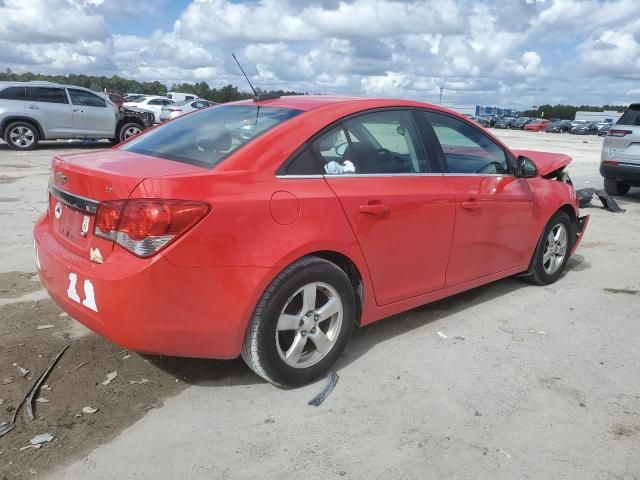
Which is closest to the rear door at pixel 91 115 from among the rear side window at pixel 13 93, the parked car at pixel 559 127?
the rear side window at pixel 13 93

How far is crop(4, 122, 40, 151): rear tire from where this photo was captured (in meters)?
14.5

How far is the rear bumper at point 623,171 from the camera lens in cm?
918

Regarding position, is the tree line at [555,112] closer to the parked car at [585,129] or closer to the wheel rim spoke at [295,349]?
the parked car at [585,129]

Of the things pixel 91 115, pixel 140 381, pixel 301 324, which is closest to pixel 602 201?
pixel 301 324

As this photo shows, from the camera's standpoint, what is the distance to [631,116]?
9.45 metres

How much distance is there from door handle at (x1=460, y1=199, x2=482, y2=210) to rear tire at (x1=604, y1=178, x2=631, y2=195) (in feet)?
25.7

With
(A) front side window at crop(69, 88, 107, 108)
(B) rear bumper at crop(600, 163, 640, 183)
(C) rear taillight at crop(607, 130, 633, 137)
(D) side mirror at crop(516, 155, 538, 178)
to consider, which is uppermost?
(A) front side window at crop(69, 88, 107, 108)

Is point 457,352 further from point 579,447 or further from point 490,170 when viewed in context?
point 490,170

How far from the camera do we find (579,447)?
2.73 meters

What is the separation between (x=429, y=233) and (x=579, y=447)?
1.49 metres

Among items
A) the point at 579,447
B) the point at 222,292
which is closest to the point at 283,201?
the point at 222,292

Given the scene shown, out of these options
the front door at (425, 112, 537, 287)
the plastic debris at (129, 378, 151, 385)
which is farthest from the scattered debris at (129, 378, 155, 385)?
the front door at (425, 112, 537, 287)

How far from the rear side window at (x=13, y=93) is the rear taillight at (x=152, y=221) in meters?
13.8

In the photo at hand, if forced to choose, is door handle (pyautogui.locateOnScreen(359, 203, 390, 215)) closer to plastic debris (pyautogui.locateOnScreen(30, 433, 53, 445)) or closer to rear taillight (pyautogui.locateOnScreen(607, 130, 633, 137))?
plastic debris (pyautogui.locateOnScreen(30, 433, 53, 445))
